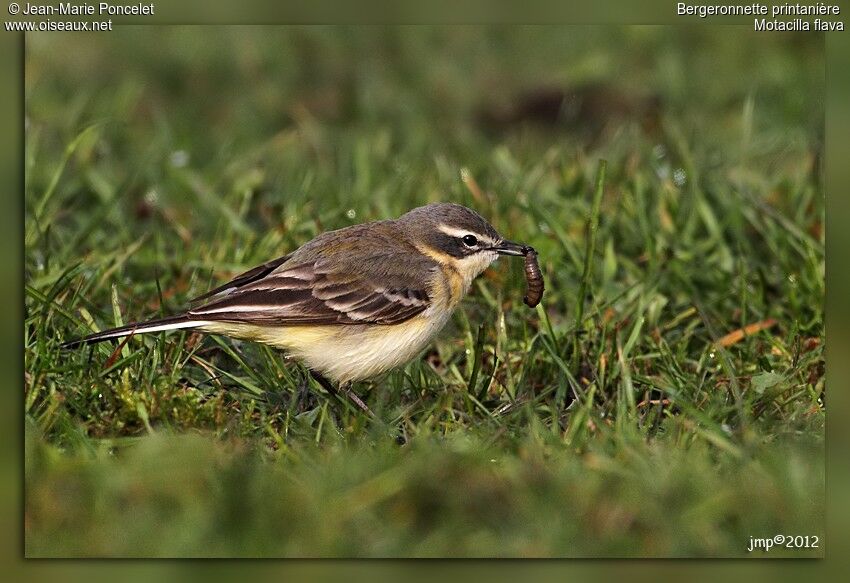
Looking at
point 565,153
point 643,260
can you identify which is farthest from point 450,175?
point 643,260

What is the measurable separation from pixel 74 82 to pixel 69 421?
20.7 ft

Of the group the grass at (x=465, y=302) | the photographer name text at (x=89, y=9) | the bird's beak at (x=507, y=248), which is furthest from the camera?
the bird's beak at (x=507, y=248)

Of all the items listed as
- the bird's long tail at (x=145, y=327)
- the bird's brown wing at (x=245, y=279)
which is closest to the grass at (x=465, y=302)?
the bird's long tail at (x=145, y=327)

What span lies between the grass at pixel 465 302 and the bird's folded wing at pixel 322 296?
48cm

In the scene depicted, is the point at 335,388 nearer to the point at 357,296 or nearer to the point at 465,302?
the point at 357,296

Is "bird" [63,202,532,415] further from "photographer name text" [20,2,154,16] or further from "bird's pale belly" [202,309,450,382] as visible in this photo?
"photographer name text" [20,2,154,16]

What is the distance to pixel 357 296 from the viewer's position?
7.92 meters

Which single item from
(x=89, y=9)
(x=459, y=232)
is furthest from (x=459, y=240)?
(x=89, y=9)

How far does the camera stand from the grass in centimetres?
616

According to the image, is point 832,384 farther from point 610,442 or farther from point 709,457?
point 610,442

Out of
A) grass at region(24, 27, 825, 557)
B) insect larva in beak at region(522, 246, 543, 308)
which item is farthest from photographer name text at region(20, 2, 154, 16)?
insect larva in beak at region(522, 246, 543, 308)

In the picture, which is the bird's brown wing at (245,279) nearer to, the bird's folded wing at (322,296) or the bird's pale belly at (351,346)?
the bird's folded wing at (322,296)

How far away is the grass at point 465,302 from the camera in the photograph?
20.2 feet

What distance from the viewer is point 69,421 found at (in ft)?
23.1
